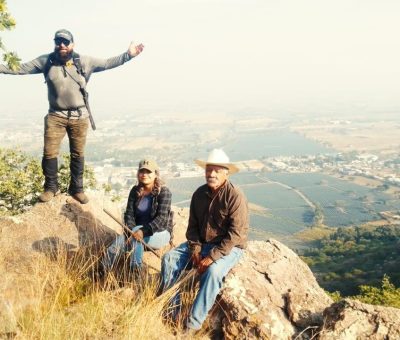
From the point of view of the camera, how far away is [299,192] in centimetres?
8188

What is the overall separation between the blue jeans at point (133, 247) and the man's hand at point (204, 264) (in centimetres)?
101

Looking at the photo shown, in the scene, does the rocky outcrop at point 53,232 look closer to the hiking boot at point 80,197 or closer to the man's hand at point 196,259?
the hiking boot at point 80,197

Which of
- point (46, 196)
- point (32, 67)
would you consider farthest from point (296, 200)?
point (32, 67)

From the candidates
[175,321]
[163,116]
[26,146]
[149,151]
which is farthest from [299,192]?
[163,116]

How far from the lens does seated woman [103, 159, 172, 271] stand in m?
4.81

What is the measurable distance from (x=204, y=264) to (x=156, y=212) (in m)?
1.26

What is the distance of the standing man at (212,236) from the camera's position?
12.7 feet

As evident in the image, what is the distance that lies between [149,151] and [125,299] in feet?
320

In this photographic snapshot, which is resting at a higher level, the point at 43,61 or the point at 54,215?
the point at 43,61

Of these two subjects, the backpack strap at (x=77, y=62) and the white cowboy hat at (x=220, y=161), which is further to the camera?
the backpack strap at (x=77, y=62)

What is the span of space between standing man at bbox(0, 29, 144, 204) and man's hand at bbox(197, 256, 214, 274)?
10.2ft

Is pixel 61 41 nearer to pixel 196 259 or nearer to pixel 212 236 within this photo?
pixel 212 236

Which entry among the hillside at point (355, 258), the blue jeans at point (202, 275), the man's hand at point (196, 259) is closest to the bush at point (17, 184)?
the blue jeans at point (202, 275)

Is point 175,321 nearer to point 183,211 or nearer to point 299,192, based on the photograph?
point 183,211
